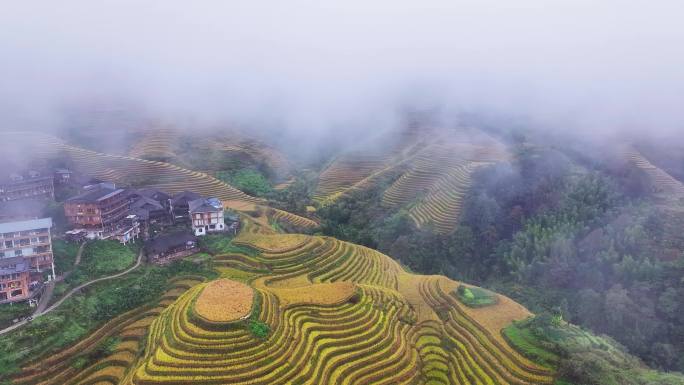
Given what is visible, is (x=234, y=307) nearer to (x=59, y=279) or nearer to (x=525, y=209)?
(x=59, y=279)

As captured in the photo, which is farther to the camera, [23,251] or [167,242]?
[167,242]

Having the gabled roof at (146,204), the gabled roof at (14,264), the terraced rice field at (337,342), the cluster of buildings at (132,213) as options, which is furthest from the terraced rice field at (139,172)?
the gabled roof at (14,264)

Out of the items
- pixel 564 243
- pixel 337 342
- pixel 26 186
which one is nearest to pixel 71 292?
pixel 26 186

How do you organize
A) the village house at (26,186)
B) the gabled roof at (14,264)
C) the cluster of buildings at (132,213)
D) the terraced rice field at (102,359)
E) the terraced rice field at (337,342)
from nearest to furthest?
the terraced rice field at (337,342) → the terraced rice field at (102,359) → the gabled roof at (14,264) → the cluster of buildings at (132,213) → the village house at (26,186)

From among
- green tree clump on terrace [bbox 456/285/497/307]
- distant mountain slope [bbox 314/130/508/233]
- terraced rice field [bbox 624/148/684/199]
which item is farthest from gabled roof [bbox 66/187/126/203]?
terraced rice field [bbox 624/148/684/199]

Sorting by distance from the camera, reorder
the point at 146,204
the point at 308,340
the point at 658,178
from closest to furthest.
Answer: the point at 308,340
the point at 146,204
the point at 658,178

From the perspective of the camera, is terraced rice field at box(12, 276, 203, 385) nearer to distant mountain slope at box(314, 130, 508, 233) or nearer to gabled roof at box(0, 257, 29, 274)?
gabled roof at box(0, 257, 29, 274)

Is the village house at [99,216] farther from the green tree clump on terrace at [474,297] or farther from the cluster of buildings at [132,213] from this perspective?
the green tree clump on terrace at [474,297]

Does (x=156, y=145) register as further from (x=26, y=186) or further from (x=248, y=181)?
(x=26, y=186)
